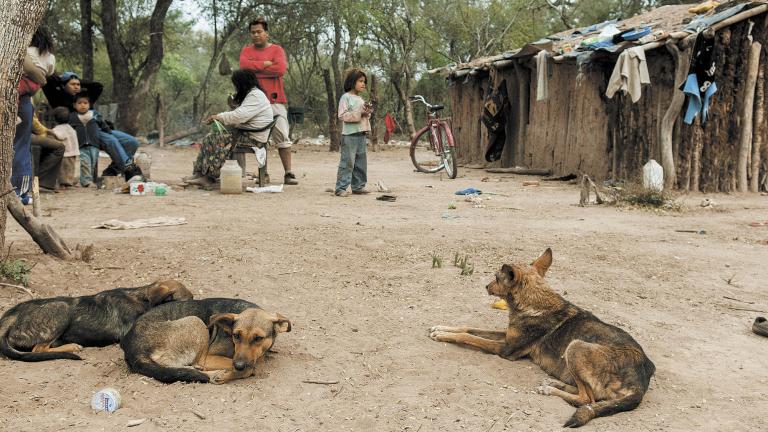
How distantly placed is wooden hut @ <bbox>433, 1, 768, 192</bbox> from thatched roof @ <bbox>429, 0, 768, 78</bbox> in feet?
0.07

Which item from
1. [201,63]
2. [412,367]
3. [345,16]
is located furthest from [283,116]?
[201,63]

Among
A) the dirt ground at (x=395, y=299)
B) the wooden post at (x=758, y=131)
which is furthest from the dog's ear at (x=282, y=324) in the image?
the wooden post at (x=758, y=131)

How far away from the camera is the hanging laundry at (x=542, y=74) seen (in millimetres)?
12731

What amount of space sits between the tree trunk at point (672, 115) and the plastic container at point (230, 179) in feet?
20.3

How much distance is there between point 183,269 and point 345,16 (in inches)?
697

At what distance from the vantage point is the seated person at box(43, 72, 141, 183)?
987 cm

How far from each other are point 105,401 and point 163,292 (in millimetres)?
896

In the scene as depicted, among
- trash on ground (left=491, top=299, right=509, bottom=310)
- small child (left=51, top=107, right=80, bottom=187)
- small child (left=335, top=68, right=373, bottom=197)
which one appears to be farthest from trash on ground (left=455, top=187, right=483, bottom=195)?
trash on ground (left=491, top=299, right=509, bottom=310)

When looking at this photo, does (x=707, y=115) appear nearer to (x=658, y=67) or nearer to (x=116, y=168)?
(x=658, y=67)

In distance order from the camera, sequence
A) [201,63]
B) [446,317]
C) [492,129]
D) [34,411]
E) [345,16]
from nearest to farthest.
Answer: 1. [34,411]
2. [446,317]
3. [492,129]
4. [345,16]
5. [201,63]

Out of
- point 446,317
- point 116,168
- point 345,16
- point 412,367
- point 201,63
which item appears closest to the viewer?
point 412,367

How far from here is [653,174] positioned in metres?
10.0

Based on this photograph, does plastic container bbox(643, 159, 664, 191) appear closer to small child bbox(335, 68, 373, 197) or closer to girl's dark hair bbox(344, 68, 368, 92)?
small child bbox(335, 68, 373, 197)

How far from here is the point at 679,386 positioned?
344 centimetres
